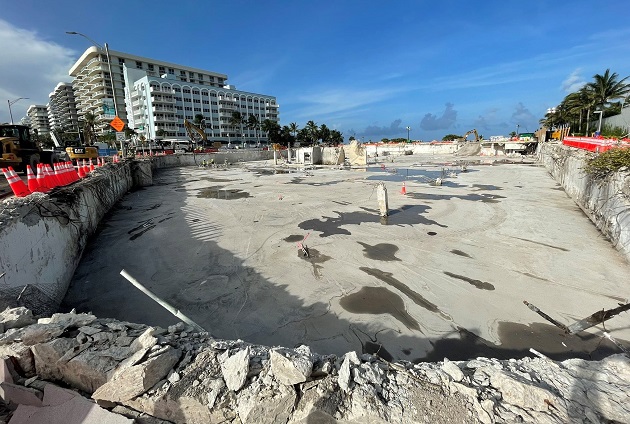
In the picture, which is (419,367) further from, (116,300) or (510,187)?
(510,187)

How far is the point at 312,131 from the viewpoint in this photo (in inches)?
3873

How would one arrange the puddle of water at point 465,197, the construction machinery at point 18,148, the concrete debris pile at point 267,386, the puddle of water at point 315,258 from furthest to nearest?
1. the construction machinery at point 18,148
2. the puddle of water at point 465,197
3. the puddle of water at point 315,258
4. the concrete debris pile at point 267,386

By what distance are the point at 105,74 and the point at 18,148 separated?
92.1 m

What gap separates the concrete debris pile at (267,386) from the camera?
255cm

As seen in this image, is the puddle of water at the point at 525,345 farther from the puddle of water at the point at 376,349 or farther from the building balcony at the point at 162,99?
the building balcony at the point at 162,99

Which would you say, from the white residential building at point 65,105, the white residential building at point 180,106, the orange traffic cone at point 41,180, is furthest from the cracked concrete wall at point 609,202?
the white residential building at point 65,105

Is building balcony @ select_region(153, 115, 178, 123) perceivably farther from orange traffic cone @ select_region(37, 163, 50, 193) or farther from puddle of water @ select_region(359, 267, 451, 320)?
puddle of water @ select_region(359, 267, 451, 320)

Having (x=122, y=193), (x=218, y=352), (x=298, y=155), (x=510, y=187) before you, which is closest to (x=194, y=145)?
(x=298, y=155)

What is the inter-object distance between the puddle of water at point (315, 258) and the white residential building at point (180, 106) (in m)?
74.8

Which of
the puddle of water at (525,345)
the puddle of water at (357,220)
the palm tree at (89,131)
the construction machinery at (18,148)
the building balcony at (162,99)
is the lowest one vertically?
the puddle of water at (525,345)

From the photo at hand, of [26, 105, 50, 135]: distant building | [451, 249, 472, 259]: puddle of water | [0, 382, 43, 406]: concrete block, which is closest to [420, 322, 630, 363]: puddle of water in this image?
[451, 249, 472, 259]: puddle of water

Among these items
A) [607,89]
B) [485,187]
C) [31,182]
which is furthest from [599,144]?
[607,89]

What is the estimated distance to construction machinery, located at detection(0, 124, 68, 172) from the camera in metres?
15.0

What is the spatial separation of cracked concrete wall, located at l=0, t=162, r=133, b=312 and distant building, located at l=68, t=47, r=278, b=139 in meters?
82.8
